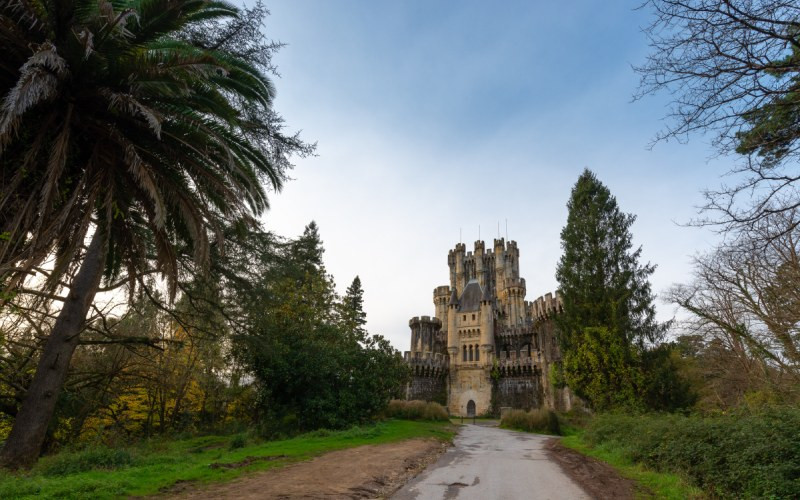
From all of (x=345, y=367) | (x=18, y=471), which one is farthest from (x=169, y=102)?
(x=345, y=367)

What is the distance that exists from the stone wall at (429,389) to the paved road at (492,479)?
104 ft

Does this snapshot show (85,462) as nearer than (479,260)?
Yes

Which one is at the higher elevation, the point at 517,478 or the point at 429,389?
the point at 429,389

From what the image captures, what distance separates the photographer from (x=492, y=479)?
10.4 m

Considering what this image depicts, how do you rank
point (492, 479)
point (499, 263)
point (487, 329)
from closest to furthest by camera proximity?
point (492, 479) → point (487, 329) → point (499, 263)

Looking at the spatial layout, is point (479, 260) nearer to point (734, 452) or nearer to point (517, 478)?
point (517, 478)

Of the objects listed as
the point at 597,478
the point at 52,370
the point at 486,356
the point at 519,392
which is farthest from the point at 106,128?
the point at 486,356

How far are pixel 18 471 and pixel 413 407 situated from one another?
81.9 ft

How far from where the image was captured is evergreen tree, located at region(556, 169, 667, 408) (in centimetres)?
2353

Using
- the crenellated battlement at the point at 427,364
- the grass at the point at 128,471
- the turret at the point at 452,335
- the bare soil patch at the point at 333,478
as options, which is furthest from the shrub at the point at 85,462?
the turret at the point at 452,335

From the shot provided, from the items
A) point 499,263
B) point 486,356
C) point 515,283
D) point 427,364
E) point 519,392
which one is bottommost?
point 519,392

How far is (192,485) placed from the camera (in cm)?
844

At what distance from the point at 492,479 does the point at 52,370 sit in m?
12.1

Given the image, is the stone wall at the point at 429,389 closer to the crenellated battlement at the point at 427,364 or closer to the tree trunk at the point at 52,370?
the crenellated battlement at the point at 427,364
